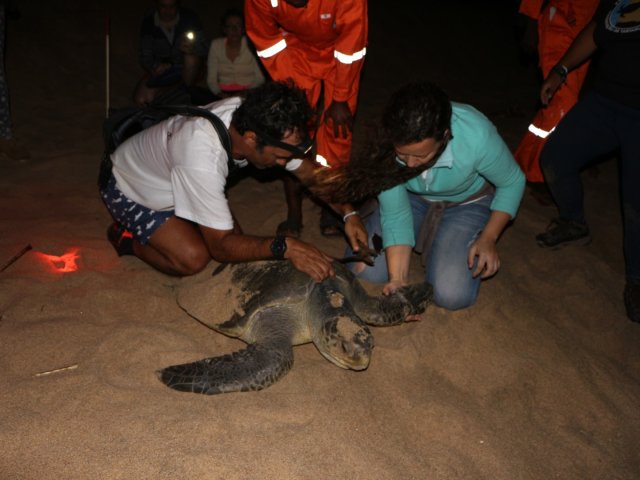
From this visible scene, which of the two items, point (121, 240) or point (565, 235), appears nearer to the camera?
point (121, 240)

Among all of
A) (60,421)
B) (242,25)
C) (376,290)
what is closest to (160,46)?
(242,25)

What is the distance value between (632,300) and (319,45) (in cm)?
212

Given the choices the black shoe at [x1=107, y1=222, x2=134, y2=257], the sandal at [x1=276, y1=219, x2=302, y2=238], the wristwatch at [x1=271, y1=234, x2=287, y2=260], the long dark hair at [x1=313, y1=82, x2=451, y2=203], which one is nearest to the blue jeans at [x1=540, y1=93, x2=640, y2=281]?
the long dark hair at [x1=313, y1=82, x2=451, y2=203]

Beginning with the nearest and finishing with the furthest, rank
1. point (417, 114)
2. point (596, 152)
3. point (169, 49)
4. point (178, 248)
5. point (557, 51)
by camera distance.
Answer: point (417, 114) → point (178, 248) → point (596, 152) → point (557, 51) → point (169, 49)

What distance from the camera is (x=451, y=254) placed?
222cm

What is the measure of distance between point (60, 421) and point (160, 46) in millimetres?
3172

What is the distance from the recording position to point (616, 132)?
2.37m

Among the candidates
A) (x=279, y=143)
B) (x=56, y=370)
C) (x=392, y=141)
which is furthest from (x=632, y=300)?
(x=56, y=370)

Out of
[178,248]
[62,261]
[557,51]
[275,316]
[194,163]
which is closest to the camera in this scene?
[194,163]

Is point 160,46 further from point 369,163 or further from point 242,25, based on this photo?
point 369,163

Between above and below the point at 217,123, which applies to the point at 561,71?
above

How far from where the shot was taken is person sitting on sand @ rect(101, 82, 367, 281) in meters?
1.67

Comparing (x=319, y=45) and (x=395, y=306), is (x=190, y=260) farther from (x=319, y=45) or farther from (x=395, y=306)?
(x=319, y=45)

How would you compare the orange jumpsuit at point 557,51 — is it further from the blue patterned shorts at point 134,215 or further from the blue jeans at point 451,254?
the blue patterned shorts at point 134,215
